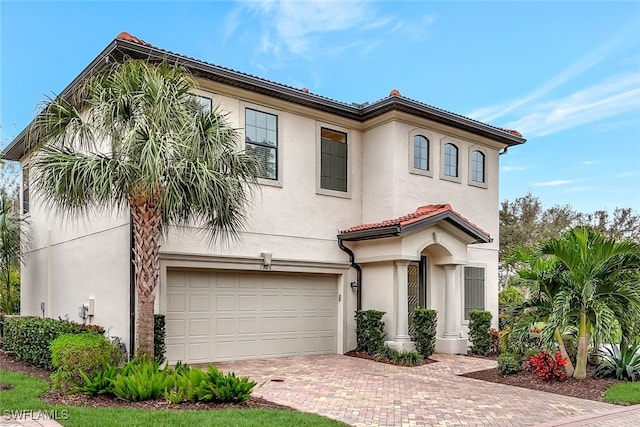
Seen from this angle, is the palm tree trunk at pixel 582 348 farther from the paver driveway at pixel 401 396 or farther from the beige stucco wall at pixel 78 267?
the beige stucco wall at pixel 78 267

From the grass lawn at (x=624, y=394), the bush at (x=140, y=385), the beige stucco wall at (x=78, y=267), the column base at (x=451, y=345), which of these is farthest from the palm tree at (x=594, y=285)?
the beige stucco wall at (x=78, y=267)

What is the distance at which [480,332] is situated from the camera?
48.8 feet

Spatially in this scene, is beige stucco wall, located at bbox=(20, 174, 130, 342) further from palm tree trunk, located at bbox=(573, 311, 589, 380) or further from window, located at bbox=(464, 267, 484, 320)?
window, located at bbox=(464, 267, 484, 320)

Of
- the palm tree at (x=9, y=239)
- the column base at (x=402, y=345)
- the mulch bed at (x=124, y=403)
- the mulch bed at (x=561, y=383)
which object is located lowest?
the mulch bed at (x=561, y=383)

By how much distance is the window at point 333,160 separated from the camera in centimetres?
1460

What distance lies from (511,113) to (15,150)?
1953cm

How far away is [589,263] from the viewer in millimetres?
10555

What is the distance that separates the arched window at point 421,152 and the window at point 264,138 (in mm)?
4329

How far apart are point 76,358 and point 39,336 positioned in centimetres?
378

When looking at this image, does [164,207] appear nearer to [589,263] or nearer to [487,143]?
[589,263]

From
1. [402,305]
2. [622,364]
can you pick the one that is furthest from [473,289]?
[622,364]

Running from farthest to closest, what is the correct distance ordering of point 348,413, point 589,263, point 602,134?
point 602,134
point 589,263
point 348,413

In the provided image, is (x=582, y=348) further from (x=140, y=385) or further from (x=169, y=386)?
(x=140, y=385)

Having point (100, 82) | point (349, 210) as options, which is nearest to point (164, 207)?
point (100, 82)
